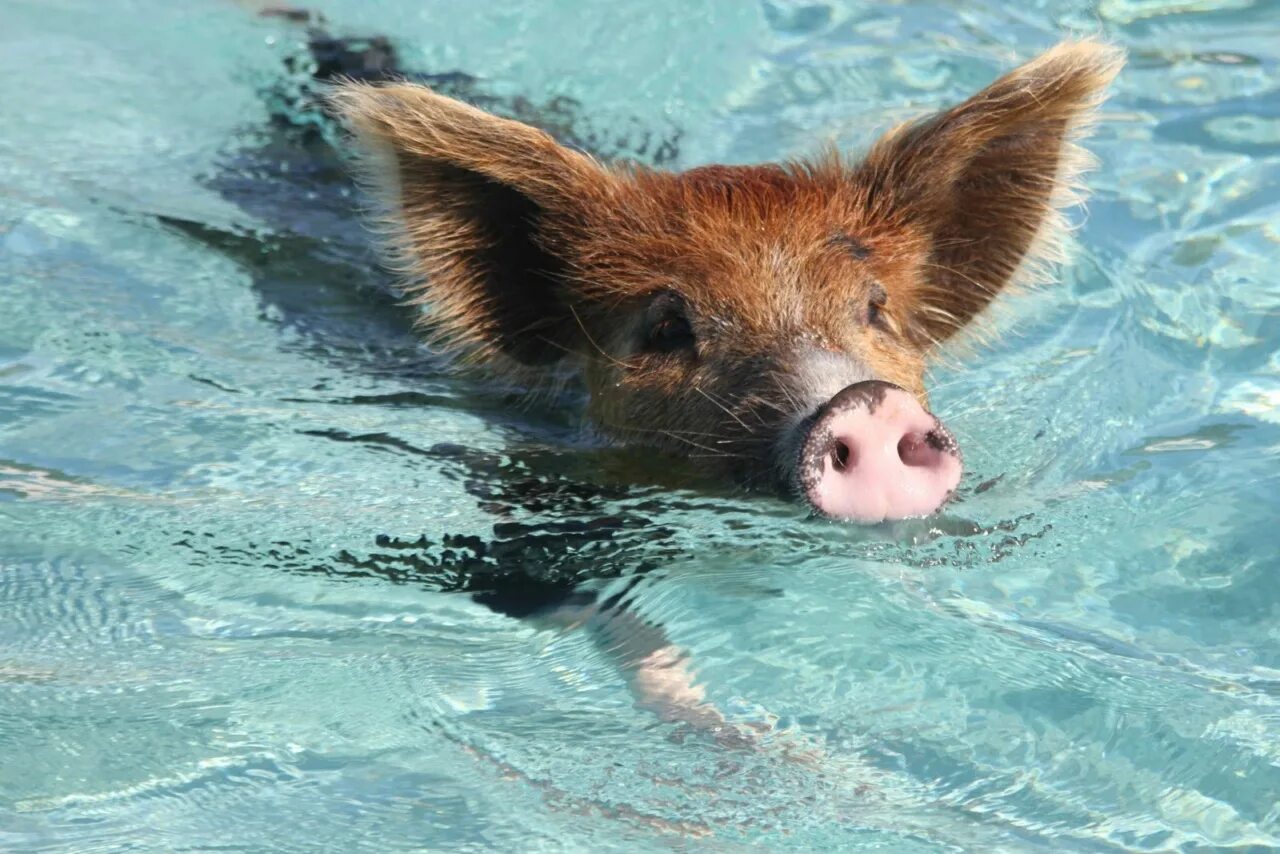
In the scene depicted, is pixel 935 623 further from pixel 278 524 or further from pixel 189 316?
pixel 189 316

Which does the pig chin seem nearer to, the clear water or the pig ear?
the clear water

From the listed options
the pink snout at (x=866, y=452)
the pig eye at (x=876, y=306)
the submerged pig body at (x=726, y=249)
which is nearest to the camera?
the pink snout at (x=866, y=452)

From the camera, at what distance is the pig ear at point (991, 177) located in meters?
4.84

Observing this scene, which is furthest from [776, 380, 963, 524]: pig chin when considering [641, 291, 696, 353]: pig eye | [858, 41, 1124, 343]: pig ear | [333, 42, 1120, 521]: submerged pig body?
[858, 41, 1124, 343]: pig ear

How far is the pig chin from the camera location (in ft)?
12.7

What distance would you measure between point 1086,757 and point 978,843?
42cm

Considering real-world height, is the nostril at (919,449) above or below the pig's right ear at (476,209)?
below

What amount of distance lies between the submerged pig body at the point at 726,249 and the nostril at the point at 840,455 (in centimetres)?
23

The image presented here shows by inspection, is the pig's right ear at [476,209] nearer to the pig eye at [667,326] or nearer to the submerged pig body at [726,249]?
the submerged pig body at [726,249]

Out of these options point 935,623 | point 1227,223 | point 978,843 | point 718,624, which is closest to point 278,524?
point 718,624

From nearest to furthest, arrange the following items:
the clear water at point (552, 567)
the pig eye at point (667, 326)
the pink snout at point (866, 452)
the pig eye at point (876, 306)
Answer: the clear water at point (552, 567)
the pink snout at point (866, 452)
the pig eye at point (667, 326)
the pig eye at point (876, 306)

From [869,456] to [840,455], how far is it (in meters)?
0.08

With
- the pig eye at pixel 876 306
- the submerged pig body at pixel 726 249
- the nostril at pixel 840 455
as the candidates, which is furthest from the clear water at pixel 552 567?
the pig eye at pixel 876 306

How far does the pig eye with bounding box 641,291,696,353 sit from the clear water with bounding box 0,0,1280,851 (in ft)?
1.14
